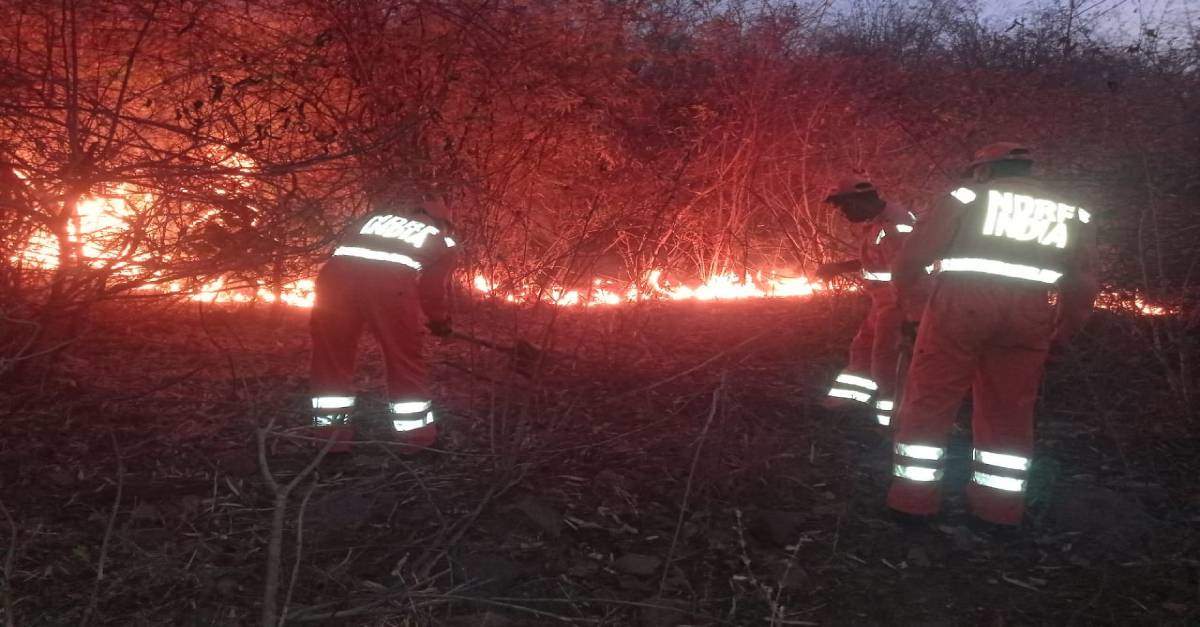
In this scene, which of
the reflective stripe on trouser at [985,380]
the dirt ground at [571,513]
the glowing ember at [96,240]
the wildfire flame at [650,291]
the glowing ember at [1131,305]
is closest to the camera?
the dirt ground at [571,513]

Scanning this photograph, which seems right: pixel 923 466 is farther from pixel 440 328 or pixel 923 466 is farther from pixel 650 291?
pixel 650 291

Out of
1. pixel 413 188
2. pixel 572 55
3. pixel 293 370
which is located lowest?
pixel 293 370

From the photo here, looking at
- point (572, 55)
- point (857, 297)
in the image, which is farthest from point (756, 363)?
point (572, 55)

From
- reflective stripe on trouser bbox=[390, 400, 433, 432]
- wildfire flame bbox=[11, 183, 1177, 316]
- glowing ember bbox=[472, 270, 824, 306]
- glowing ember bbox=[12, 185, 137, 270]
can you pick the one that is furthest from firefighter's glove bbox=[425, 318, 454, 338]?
glowing ember bbox=[472, 270, 824, 306]

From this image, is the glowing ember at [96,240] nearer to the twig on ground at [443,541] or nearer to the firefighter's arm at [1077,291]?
the twig on ground at [443,541]

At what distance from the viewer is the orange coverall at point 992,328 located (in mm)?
3781

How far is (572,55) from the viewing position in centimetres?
644

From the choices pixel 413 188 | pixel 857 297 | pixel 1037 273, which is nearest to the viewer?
pixel 1037 273

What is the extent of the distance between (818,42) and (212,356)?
219 inches

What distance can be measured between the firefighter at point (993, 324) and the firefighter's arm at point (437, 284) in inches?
88.6

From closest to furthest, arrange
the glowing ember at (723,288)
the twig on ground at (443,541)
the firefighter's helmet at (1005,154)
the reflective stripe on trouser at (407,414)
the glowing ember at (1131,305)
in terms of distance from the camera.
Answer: the twig on ground at (443,541) → the firefighter's helmet at (1005,154) → the reflective stripe on trouser at (407,414) → the glowing ember at (1131,305) → the glowing ember at (723,288)

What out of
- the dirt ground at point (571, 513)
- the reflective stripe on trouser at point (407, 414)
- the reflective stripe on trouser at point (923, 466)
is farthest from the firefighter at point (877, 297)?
the reflective stripe on trouser at point (407, 414)

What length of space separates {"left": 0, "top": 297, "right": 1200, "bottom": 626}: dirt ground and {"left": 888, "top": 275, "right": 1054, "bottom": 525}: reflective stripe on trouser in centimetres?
18

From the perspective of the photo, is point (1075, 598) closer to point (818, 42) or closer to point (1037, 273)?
point (1037, 273)
